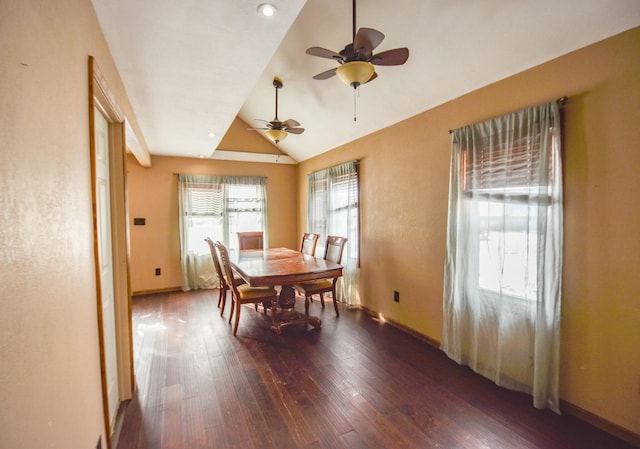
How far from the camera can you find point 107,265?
6.70ft

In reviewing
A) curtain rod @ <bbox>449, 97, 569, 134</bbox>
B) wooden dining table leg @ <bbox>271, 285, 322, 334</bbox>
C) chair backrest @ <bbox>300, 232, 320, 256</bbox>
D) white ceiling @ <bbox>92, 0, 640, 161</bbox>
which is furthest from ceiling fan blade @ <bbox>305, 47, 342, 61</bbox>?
chair backrest @ <bbox>300, 232, 320, 256</bbox>

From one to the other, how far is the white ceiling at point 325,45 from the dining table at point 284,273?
170 centimetres

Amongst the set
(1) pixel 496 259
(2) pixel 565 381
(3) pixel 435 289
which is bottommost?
(2) pixel 565 381

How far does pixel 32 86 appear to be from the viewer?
83 cm

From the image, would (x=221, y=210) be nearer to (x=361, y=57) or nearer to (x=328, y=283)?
(x=328, y=283)

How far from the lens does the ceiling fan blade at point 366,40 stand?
1791mm

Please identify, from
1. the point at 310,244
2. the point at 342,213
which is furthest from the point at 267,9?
the point at 310,244

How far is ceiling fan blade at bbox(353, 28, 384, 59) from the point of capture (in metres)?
1.79

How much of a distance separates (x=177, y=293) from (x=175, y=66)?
13.2 ft

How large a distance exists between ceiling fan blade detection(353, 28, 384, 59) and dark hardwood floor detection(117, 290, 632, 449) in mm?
2428

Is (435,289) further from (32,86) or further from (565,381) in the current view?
(32,86)

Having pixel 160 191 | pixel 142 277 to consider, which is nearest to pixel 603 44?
pixel 160 191

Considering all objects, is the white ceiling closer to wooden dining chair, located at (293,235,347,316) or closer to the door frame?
the door frame

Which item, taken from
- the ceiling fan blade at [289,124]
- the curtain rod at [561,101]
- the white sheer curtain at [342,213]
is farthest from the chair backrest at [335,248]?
the curtain rod at [561,101]
